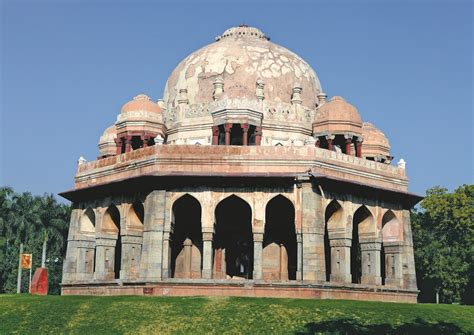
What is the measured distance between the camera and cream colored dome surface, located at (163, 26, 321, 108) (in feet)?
113

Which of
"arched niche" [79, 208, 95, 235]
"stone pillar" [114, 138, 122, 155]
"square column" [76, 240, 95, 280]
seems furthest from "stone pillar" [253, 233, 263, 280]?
"arched niche" [79, 208, 95, 235]

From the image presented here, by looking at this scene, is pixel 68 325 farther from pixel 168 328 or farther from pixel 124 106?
pixel 124 106

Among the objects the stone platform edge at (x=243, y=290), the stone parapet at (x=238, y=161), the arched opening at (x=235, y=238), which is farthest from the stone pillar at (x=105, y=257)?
the arched opening at (x=235, y=238)

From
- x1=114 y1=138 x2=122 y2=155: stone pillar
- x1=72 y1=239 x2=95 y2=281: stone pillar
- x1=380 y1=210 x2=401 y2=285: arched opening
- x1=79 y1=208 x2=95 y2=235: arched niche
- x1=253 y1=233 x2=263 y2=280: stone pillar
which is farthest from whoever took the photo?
x1=114 y1=138 x2=122 y2=155: stone pillar

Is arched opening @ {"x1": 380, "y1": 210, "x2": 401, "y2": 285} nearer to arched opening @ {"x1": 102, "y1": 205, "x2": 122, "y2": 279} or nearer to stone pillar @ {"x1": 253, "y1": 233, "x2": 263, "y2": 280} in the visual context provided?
stone pillar @ {"x1": 253, "y1": 233, "x2": 263, "y2": 280}

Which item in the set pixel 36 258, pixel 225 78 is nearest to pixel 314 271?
pixel 225 78

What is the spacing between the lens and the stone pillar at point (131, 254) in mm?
29188

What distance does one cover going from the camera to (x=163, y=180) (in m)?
28.1

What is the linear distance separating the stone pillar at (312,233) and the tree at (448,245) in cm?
2039

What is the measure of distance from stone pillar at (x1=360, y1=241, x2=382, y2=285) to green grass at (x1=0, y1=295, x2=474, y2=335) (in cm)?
650

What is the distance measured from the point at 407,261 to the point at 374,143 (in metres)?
6.81

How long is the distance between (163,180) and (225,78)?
27.2 feet

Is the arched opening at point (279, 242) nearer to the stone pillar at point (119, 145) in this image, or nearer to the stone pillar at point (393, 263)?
the stone pillar at point (393, 263)

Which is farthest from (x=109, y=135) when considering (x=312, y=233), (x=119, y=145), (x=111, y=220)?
(x=312, y=233)
